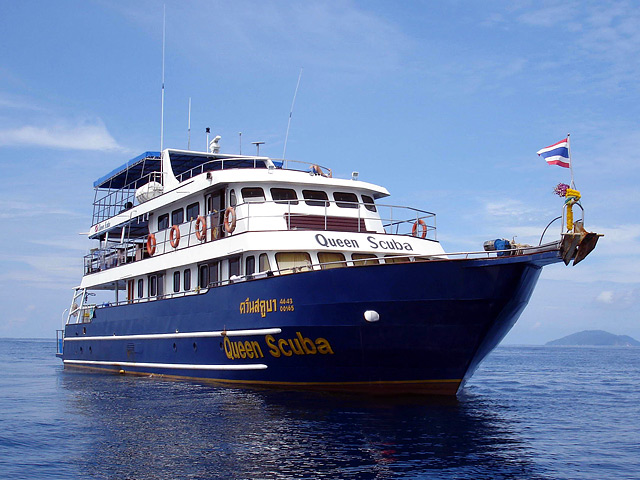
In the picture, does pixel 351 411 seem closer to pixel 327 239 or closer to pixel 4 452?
pixel 327 239

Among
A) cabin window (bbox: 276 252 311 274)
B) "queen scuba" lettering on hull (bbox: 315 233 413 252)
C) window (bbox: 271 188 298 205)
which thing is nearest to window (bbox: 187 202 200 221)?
window (bbox: 271 188 298 205)

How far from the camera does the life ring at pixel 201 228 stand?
1897cm

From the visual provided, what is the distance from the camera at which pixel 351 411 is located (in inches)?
533

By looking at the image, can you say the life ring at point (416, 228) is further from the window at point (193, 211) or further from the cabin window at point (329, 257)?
the window at point (193, 211)

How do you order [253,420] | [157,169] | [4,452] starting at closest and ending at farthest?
1. [4,452]
2. [253,420]
3. [157,169]

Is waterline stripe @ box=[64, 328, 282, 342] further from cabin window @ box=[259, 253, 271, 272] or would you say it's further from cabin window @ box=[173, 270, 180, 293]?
cabin window @ box=[259, 253, 271, 272]

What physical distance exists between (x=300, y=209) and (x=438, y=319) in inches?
228

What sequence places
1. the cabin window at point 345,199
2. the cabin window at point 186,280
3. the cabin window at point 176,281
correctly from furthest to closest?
the cabin window at point 176,281
the cabin window at point 186,280
the cabin window at point 345,199

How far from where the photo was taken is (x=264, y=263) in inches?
672

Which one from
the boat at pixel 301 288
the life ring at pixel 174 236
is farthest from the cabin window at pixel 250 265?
the life ring at pixel 174 236

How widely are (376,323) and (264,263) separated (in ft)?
12.8

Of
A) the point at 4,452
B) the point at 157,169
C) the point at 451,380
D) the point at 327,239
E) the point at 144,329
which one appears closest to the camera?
the point at 4,452

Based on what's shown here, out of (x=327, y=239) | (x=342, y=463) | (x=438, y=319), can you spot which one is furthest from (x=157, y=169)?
(x=342, y=463)

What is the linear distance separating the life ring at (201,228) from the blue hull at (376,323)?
2088 millimetres
